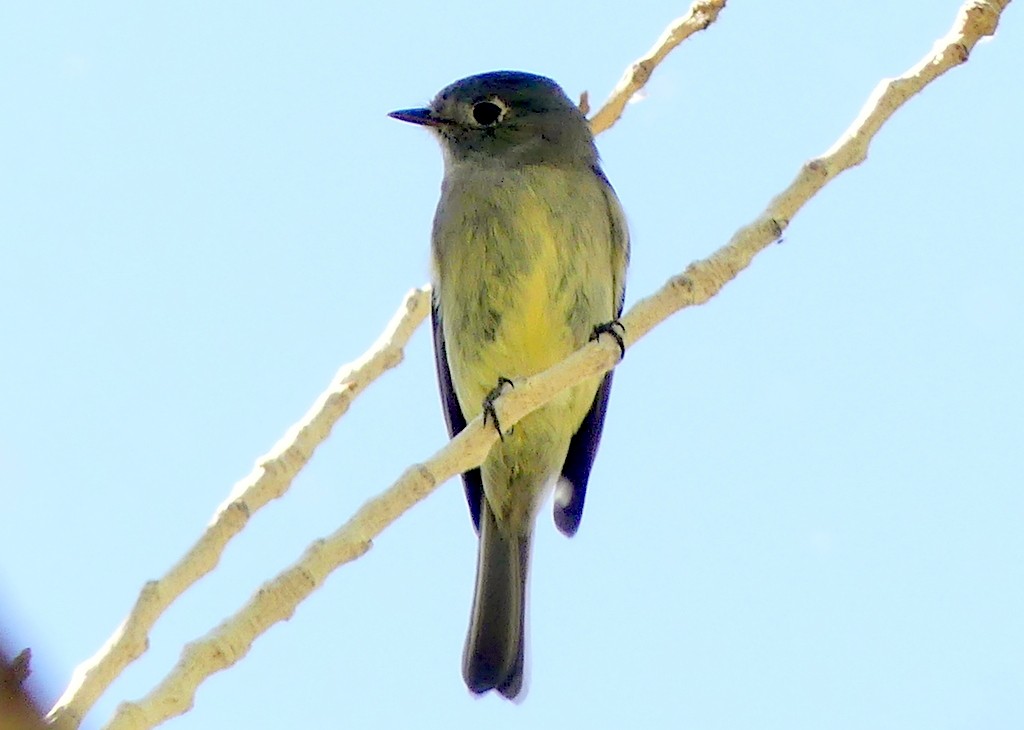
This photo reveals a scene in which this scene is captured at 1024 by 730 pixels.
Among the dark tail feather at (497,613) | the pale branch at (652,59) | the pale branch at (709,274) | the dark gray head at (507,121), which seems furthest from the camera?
the dark gray head at (507,121)

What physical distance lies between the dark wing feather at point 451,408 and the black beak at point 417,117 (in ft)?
3.06

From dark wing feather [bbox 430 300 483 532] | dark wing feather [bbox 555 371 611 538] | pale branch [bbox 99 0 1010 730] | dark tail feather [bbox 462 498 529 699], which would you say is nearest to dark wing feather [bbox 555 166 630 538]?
dark wing feather [bbox 555 371 611 538]

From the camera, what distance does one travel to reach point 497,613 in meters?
4.90

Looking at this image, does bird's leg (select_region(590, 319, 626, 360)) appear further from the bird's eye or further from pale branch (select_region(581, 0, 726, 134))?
the bird's eye

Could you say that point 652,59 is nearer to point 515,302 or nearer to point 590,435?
point 515,302

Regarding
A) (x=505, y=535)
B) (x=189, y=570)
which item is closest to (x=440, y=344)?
(x=505, y=535)

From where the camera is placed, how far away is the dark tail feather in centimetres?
464

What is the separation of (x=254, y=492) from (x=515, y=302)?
87.5 inches

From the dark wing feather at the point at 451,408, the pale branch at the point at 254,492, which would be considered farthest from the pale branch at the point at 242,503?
the dark wing feather at the point at 451,408

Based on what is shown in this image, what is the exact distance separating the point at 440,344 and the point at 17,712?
4526 mm

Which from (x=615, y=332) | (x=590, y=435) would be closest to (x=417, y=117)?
(x=590, y=435)

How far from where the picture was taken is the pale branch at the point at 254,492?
206 cm

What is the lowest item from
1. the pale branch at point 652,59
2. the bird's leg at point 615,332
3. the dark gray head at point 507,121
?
the bird's leg at point 615,332

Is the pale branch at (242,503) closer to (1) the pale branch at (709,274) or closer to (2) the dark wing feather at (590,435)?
(1) the pale branch at (709,274)
